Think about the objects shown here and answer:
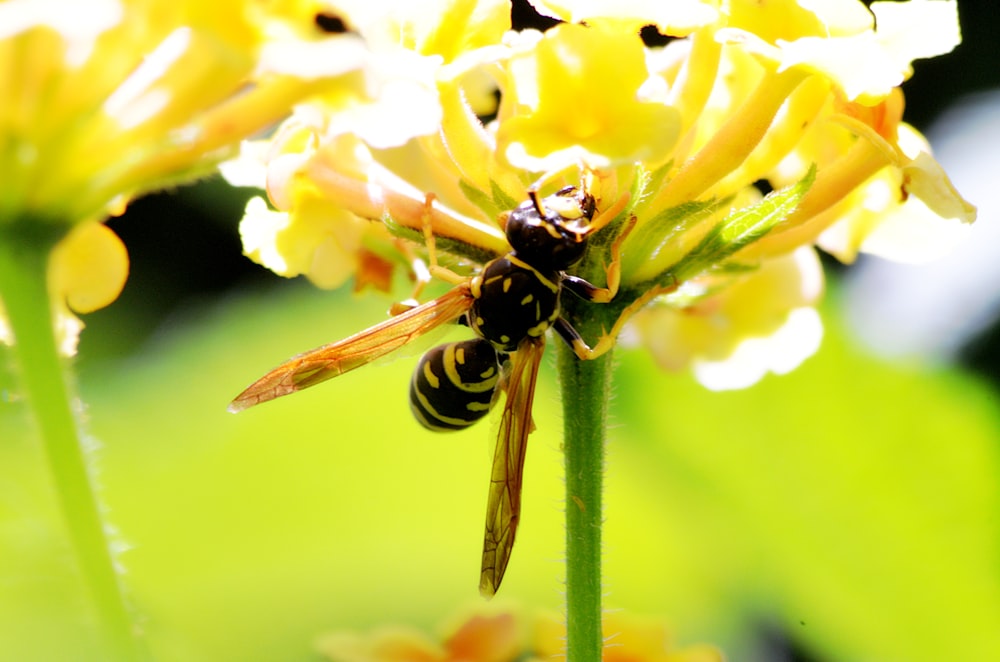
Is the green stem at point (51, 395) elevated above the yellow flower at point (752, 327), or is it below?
below

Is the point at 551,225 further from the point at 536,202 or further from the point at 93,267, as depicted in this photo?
the point at 93,267

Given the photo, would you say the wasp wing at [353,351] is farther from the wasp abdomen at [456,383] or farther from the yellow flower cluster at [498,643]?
the yellow flower cluster at [498,643]

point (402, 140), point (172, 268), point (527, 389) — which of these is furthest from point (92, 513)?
point (172, 268)

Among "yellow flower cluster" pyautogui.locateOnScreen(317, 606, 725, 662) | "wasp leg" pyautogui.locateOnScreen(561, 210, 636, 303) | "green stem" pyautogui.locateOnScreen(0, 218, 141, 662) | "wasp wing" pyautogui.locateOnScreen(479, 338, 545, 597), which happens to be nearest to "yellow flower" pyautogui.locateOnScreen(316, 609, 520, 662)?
"yellow flower cluster" pyautogui.locateOnScreen(317, 606, 725, 662)

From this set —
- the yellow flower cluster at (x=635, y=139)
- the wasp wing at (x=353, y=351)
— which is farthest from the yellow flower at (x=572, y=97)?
the wasp wing at (x=353, y=351)

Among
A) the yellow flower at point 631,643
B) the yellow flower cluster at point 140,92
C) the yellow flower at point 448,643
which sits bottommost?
the yellow flower at point 631,643

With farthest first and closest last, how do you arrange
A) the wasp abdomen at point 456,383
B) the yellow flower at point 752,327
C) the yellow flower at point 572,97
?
the yellow flower at point 752,327 < the wasp abdomen at point 456,383 < the yellow flower at point 572,97

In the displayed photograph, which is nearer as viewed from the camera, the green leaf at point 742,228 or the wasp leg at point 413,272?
the green leaf at point 742,228
